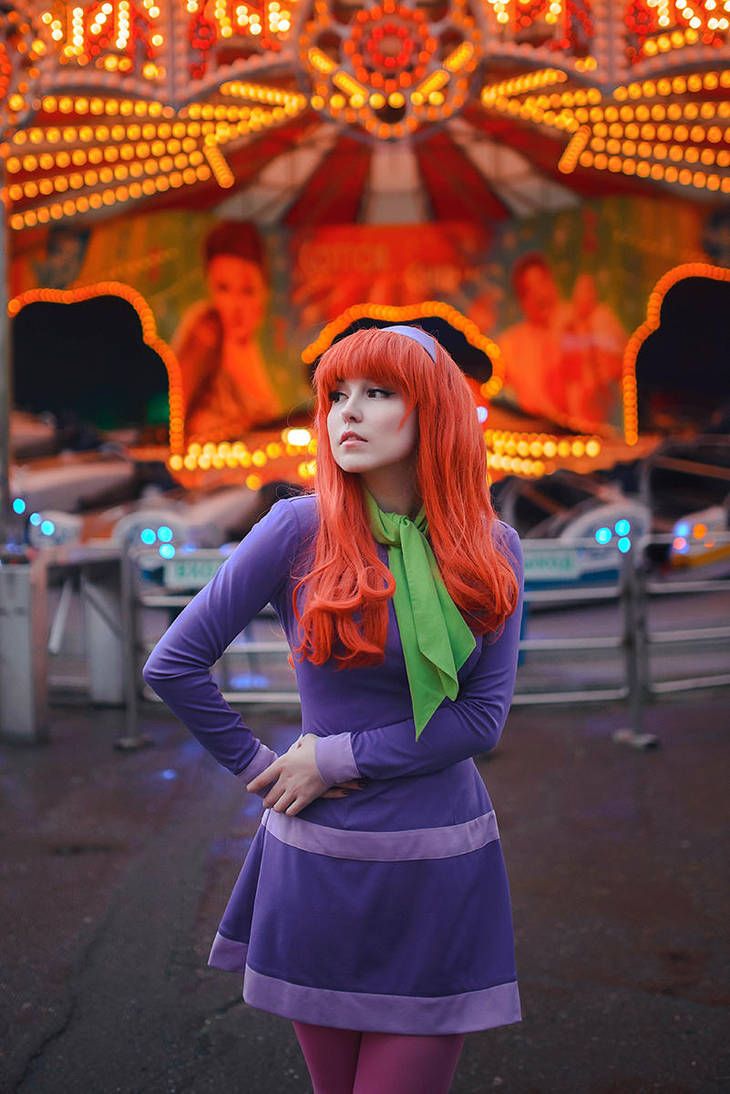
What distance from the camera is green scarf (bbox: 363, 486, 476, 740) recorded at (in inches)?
71.4

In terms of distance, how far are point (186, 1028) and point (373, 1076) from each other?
5.30 feet

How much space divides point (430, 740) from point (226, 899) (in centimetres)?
264

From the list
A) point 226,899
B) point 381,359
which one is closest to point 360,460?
point 381,359

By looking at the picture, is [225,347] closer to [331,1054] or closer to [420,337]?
[420,337]

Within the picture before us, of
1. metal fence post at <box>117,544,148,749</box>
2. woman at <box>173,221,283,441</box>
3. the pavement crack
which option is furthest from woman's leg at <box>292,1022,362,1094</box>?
woman at <box>173,221,283,441</box>

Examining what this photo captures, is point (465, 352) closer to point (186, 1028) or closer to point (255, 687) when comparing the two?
point (255, 687)

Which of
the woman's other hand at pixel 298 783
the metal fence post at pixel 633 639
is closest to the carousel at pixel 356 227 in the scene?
the metal fence post at pixel 633 639

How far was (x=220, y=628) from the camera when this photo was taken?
1.93 meters

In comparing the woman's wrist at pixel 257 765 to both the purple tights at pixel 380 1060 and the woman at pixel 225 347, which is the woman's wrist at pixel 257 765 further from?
the woman at pixel 225 347

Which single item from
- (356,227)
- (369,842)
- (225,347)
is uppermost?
(356,227)

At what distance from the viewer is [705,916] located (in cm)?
407

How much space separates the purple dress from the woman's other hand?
0.07ft

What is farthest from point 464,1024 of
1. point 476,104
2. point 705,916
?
point 476,104

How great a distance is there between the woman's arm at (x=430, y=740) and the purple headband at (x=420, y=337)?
1.65 ft
